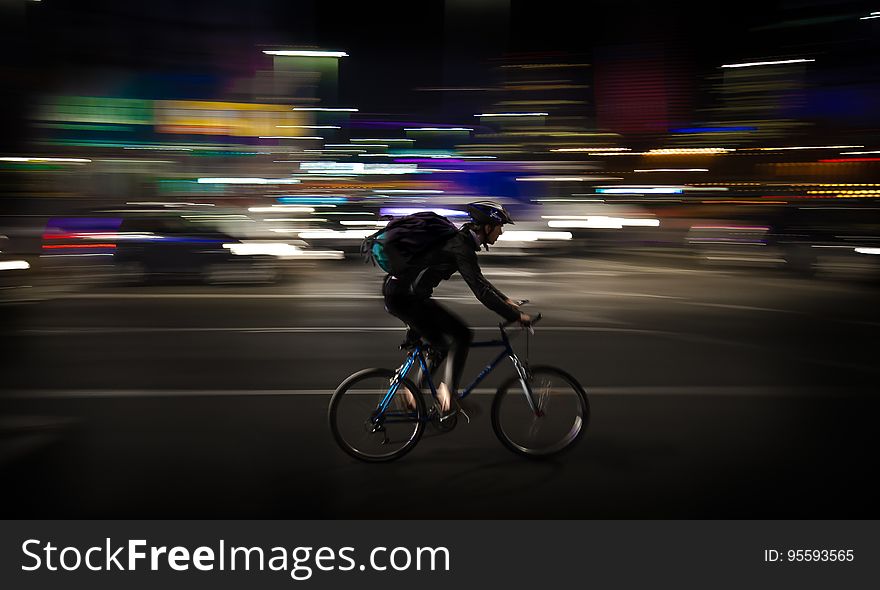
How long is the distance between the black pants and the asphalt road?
2.14 ft

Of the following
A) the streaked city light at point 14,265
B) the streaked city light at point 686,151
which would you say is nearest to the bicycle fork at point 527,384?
the streaked city light at point 14,265

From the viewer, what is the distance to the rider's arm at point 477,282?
5.33 m

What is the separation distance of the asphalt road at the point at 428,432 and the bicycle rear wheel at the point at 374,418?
0.13 meters

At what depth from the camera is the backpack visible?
17.6 ft

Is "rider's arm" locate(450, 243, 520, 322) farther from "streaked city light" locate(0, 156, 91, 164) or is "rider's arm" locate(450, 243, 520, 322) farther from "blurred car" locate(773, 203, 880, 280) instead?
"streaked city light" locate(0, 156, 91, 164)

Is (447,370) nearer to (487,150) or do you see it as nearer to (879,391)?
(879,391)

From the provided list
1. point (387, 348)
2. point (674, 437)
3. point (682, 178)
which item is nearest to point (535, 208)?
point (387, 348)

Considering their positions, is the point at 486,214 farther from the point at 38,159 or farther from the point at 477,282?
the point at 38,159

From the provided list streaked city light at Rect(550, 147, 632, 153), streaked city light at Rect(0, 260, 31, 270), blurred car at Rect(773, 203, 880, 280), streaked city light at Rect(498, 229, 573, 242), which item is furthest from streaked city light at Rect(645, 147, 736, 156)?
streaked city light at Rect(0, 260, 31, 270)

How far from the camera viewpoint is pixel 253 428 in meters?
6.47

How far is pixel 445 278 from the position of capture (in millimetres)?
5602

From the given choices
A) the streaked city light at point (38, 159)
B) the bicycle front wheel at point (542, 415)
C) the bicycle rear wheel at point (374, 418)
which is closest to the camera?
the bicycle rear wheel at point (374, 418)

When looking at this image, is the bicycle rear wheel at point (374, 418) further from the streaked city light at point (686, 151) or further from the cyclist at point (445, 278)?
the streaked city light at point (686, 151)

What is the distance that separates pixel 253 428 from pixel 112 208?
12.5 meters
